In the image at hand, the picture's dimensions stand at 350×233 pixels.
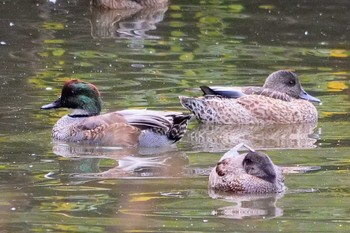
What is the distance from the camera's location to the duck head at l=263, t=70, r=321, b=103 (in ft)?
44.3

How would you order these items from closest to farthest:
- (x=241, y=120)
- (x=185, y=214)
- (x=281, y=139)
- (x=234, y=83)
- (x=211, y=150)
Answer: (x=185, y=214)
(x=211, y=150)
(x=281, y=139)
(x=241, y=120)
(x=234, y=83)

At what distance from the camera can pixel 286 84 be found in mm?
13594

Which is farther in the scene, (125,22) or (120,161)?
(125,22)

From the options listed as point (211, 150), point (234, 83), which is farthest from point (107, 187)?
point (234, 83)

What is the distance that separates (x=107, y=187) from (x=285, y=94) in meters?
4.34

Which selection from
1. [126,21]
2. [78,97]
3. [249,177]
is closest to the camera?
[249,177]

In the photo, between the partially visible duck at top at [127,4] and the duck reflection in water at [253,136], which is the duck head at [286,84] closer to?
the duck reflection in water at [253,136]

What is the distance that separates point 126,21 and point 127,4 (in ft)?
4.42

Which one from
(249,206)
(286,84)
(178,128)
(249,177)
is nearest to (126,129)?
(178,128)

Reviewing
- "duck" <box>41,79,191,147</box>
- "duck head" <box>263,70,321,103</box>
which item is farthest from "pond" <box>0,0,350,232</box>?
"duck head" <box>263,70,321,103</box>

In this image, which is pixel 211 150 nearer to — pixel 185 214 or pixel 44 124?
pixel 44 124

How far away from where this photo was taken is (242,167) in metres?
9.82

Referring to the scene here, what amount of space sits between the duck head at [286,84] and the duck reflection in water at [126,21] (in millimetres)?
3828

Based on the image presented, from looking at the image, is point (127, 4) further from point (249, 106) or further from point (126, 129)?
point (126, 129)
